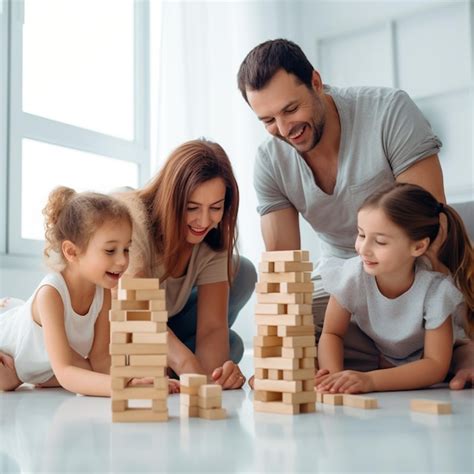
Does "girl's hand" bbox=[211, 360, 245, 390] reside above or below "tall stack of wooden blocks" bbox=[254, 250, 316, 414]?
below

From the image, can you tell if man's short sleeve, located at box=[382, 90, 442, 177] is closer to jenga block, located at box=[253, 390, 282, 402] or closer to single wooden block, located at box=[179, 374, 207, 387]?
jenga block, located at box=[253, 390, 282, 402]

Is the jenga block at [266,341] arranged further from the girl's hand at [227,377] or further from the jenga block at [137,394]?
the girl's hand at [227,377]

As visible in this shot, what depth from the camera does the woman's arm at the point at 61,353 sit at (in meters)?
1.62

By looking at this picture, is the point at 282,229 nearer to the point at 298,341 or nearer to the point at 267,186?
the point at 267,186

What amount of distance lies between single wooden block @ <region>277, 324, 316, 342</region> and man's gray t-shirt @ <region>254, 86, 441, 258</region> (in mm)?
825

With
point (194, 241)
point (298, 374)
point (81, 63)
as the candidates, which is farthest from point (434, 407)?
point (81, 63)

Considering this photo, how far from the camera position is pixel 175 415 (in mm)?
1369

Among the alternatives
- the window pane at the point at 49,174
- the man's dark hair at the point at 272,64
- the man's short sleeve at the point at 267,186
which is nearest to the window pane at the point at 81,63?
the window pane at the point at 49,174

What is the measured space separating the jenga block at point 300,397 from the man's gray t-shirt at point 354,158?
2.84 feet

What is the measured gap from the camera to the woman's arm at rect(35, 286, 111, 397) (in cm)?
162

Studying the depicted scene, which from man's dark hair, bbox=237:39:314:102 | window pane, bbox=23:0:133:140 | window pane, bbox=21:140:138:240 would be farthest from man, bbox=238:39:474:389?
window pane, bbox=23:0:133:140

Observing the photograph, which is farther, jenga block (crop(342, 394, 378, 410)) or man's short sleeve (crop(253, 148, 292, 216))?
man's short sleeve (crop(253, 148, 292, 216))

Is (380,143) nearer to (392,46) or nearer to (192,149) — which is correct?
(192,149)

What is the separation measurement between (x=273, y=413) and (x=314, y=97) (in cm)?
103
